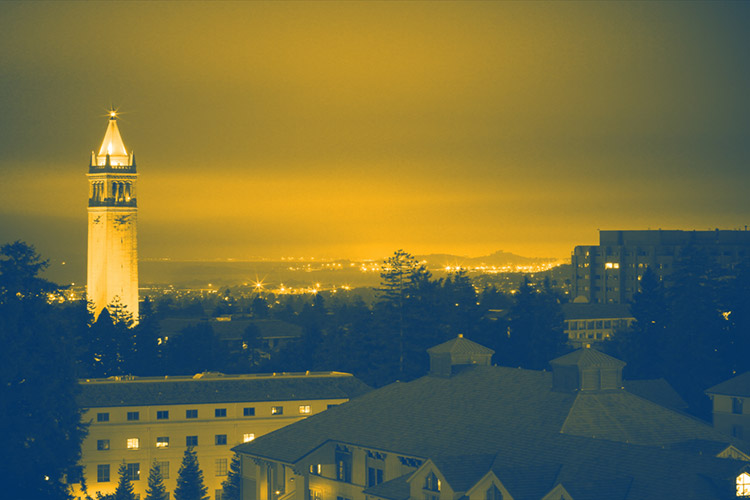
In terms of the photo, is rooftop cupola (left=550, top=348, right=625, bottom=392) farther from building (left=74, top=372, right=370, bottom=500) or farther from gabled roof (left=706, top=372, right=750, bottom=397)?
building (left=74, top=372, right=370, bottom=500)

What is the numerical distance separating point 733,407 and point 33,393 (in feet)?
126

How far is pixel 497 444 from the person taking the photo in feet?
194

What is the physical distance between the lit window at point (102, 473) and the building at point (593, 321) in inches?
3060

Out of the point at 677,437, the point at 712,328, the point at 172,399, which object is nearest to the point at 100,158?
the point at 172,399

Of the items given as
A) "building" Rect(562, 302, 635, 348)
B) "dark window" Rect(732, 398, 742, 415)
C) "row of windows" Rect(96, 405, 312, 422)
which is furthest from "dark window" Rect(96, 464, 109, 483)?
"building" Rect(562, 302, 635, 348)

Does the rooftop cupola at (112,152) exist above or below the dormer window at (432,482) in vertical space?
above

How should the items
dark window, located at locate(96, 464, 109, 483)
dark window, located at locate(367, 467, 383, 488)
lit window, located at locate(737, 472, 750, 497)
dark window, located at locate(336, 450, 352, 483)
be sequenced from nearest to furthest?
1. lit window, located at locate(737, 472, 750, 497)
2. dark window, located at locate(367, 467, 383, 488)
3. dark window, located at locate(336, 450, 352, 483)
4. dark window, located at locate(96, 464, 109, 483)

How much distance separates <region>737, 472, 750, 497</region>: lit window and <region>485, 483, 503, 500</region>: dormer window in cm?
821

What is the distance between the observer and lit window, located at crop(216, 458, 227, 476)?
313ft

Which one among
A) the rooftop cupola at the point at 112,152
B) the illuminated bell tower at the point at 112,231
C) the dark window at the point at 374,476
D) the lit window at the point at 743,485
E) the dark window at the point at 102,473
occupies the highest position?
the rooftop cupola at the point at 112,152

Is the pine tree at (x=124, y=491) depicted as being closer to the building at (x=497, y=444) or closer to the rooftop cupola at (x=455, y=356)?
the building at (x=497, y=444)

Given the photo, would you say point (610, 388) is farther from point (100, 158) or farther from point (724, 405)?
point (100, 158)

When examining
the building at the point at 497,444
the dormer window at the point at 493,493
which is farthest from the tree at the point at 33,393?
the dormer window at the point at 493,493

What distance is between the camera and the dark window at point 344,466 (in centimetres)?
6662
